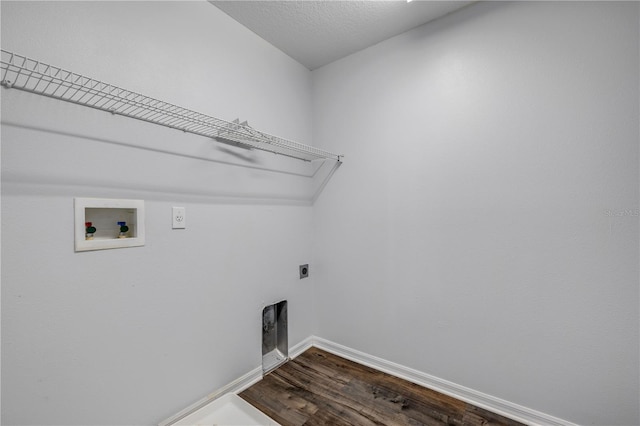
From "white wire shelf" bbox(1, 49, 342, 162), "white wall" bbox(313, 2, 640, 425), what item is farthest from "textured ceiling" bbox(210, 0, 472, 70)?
"white wire shelf" bbox(1, 49, 342, 162)

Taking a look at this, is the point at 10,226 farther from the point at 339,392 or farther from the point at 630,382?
the point at 630,382

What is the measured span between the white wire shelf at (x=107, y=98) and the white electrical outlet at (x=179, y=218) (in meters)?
0.40

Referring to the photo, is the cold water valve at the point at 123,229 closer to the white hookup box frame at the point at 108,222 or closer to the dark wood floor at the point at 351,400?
the white hookup box frame at the point at 108,222

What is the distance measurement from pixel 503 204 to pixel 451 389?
112 centimetres

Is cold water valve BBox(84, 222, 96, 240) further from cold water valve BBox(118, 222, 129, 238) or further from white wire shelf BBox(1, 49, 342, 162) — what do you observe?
white wire shelf BBox(1, 49, 342, 162)

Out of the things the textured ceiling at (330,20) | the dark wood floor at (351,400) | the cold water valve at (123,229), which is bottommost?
the dark wood floor at (351,400)

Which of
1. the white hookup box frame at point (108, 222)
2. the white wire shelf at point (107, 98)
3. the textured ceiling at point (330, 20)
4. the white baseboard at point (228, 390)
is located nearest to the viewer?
the white wire shelf at point (107, 98)

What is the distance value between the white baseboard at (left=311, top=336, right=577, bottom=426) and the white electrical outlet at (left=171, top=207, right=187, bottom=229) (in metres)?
1.43

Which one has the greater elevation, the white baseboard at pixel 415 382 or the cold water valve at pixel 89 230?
the cold water valve at pixel 89 230

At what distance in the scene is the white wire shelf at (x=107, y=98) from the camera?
2.92 ft

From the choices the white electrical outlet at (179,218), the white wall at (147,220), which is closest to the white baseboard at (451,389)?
the white wall at (147,220)

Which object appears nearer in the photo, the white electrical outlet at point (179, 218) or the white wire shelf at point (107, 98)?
the white wire shelf at point (107, 98)

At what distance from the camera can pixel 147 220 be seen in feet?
4.07

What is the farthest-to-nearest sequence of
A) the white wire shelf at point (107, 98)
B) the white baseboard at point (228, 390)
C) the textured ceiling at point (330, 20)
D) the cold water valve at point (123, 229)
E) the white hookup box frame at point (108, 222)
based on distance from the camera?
the textured ceiling at point (330, 20) < the white baseboard at point (228, 390) < the cold water valve at point (123, 229) < the white hookup box frame at point (108, 222) < the white wire shelf at point (107, 98)
